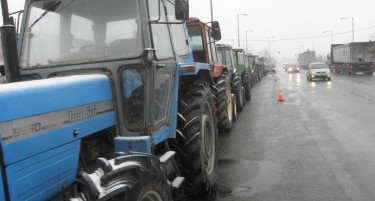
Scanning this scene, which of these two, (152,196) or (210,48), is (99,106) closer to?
(152,196)

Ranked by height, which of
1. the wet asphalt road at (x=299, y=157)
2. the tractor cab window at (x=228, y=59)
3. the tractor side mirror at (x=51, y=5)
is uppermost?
the tractor side mirror at (x=51, y=5)

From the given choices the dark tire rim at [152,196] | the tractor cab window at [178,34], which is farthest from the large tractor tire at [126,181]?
the tractor cab window at [178,34]

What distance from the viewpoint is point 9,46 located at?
138 inches

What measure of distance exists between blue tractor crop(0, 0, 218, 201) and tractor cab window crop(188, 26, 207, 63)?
3.95 meters

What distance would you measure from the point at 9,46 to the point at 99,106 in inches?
37.0

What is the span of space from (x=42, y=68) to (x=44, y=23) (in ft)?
1.71

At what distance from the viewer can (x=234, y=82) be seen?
535 inches

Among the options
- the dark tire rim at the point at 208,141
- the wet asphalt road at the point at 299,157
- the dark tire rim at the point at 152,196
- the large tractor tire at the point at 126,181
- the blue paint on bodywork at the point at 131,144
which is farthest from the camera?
the wet asphalt road at the point at 299,157

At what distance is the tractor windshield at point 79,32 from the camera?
4098 mm

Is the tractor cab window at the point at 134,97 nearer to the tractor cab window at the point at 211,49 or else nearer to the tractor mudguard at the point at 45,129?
the tractor mudguard at the point at 45,129

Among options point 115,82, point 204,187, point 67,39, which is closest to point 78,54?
point 67,39

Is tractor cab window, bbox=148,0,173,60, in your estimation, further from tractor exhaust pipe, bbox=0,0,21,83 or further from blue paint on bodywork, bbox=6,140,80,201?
blue paint on bodywork, bbox=6,140,80,201

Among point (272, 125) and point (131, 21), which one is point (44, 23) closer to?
point (131, 21)

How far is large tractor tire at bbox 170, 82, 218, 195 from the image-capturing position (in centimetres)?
502
